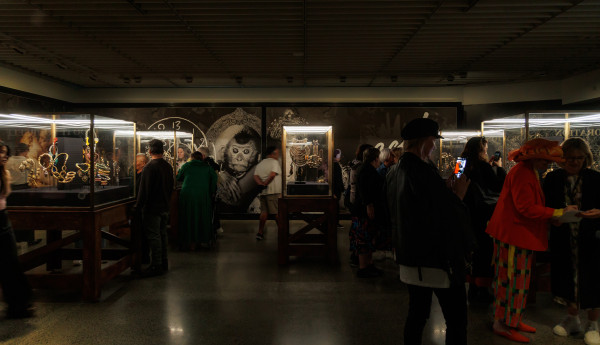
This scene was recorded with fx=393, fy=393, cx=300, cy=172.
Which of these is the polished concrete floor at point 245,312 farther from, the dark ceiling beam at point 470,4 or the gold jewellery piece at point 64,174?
the dark ceiling beam at point 470,4

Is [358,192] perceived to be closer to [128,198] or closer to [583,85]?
[128,198]

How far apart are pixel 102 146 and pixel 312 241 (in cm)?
308

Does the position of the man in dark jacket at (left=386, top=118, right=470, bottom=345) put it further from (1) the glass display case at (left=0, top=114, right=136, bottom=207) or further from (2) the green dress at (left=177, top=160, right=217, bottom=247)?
(2) the green dress at (left=177, top=160, right=217, bottom=247)

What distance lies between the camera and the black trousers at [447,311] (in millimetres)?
2121

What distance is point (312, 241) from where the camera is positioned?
5801mm

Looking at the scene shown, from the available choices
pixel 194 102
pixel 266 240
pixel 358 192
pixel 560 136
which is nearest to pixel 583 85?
pixel 560 136

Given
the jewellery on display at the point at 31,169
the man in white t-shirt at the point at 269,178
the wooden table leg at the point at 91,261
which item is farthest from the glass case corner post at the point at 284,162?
the jewellery on display at the point at 31,169

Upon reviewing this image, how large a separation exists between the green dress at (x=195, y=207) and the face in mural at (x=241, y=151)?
2.99 meters

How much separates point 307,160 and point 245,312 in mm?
3008

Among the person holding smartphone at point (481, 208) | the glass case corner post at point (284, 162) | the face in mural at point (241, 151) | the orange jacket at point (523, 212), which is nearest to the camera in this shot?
the orange jacket at point (523, 212)

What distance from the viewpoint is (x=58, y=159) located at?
4109 mm

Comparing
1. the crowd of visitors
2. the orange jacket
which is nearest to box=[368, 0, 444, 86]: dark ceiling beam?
the crowd of visitors

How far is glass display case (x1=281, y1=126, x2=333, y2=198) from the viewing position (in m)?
5.40

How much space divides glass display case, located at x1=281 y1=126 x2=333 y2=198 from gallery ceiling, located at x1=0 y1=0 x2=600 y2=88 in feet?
4.16
